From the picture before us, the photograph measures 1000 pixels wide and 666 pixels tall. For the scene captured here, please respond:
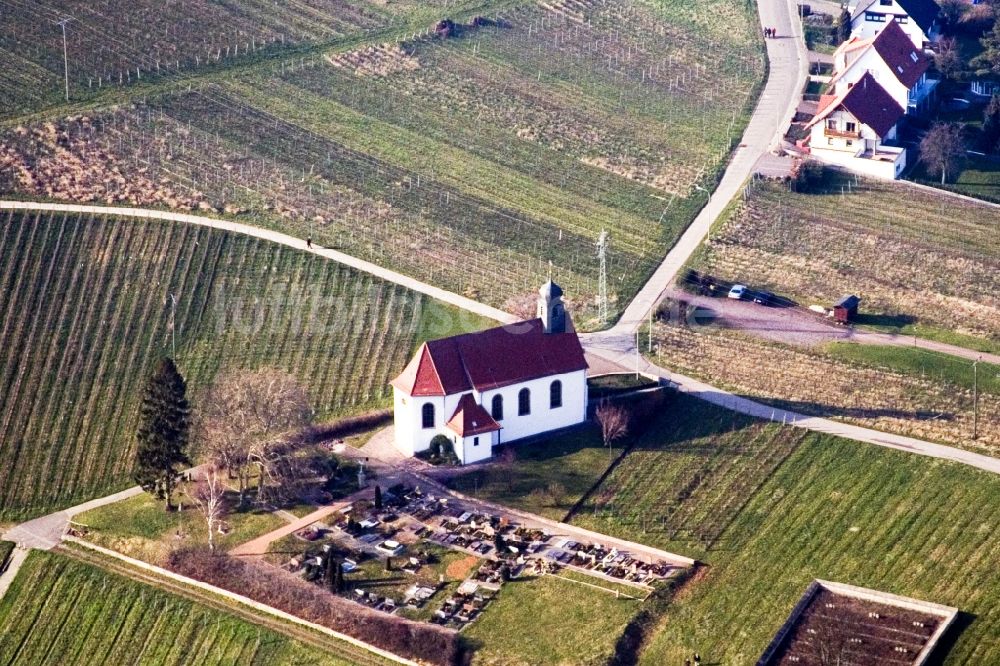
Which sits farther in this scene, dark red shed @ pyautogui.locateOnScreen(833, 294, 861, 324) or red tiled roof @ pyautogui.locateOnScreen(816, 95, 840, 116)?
red tiled roof @ pyautogui.locateOnScreen(816, 95, 840, 116)

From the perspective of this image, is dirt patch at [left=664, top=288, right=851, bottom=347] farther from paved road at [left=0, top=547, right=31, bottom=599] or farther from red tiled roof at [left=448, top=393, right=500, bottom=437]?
paved road at [left=0, top=547, right=31, bottom=599]

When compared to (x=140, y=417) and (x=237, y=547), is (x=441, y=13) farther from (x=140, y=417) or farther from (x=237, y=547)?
(x=237, y=547)

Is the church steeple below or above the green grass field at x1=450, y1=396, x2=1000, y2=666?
above

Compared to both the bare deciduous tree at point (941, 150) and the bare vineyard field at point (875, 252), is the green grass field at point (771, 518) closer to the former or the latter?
the bare vineyard field at point (875, 252)

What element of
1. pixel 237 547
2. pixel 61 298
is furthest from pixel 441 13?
pixel 237 547

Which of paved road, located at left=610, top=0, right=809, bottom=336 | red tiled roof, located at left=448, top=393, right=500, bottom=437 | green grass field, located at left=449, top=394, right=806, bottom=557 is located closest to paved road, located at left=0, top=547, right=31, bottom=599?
green grass field, located at left=449, top=394, right=806, bottom=557

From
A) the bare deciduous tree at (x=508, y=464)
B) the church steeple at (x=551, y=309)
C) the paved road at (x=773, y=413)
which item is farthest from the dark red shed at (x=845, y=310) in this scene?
the bare deciduous tree at (x=508, y=464)

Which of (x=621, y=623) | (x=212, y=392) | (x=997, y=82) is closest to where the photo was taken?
(x=621, y=623)
